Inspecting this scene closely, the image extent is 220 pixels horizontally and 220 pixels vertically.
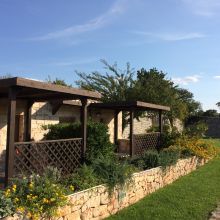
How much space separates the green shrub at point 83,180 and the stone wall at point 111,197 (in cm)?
25

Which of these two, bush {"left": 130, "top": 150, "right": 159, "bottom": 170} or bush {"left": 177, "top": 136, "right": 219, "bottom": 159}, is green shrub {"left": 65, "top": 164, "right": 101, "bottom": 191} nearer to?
bush {"left": 130, "top": 150, "right": 159, "bottom": 170}

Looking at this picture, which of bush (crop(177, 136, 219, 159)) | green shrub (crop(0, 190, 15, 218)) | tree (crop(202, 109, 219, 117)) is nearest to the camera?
green shrub (crop(0, 190, 15, 218))

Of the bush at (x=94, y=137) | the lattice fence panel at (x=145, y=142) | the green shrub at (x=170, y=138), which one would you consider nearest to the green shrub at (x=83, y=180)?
the bush at (x=94, y=137)

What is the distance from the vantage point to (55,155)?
872 cm

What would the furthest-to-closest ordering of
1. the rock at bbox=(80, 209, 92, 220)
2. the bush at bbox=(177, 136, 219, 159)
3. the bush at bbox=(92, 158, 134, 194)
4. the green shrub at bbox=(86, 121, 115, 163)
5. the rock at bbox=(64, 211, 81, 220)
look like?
the bush at bbox=(177, 136, 219, 159)
the green shrub at bbox=(86, 121, 115, 163)
the bush at bbox=(92, 158, 134, 194)
the rock at bbox=(80, 209, 92, 220)
the rock at bbox=(64, 211, 81, 220)

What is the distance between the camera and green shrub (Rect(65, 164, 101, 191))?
736 cm

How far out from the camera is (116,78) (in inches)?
977

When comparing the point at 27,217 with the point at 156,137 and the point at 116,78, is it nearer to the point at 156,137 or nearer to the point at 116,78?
the point at 156,137

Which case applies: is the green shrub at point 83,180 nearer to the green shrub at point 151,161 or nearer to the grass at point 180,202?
the grass at point 180,202

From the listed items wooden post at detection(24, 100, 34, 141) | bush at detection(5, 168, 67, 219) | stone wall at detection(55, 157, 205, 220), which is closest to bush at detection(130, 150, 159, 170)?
stone wall at detection(55, 157, 205, 220)

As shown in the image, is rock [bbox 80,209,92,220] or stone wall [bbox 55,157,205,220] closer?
stone wall [bbox 55,157,205,220]

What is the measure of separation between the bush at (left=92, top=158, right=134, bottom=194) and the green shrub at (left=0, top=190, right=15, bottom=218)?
9.30ft

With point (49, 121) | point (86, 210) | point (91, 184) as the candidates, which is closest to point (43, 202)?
point (86, 210)

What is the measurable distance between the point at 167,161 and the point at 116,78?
1418cm
